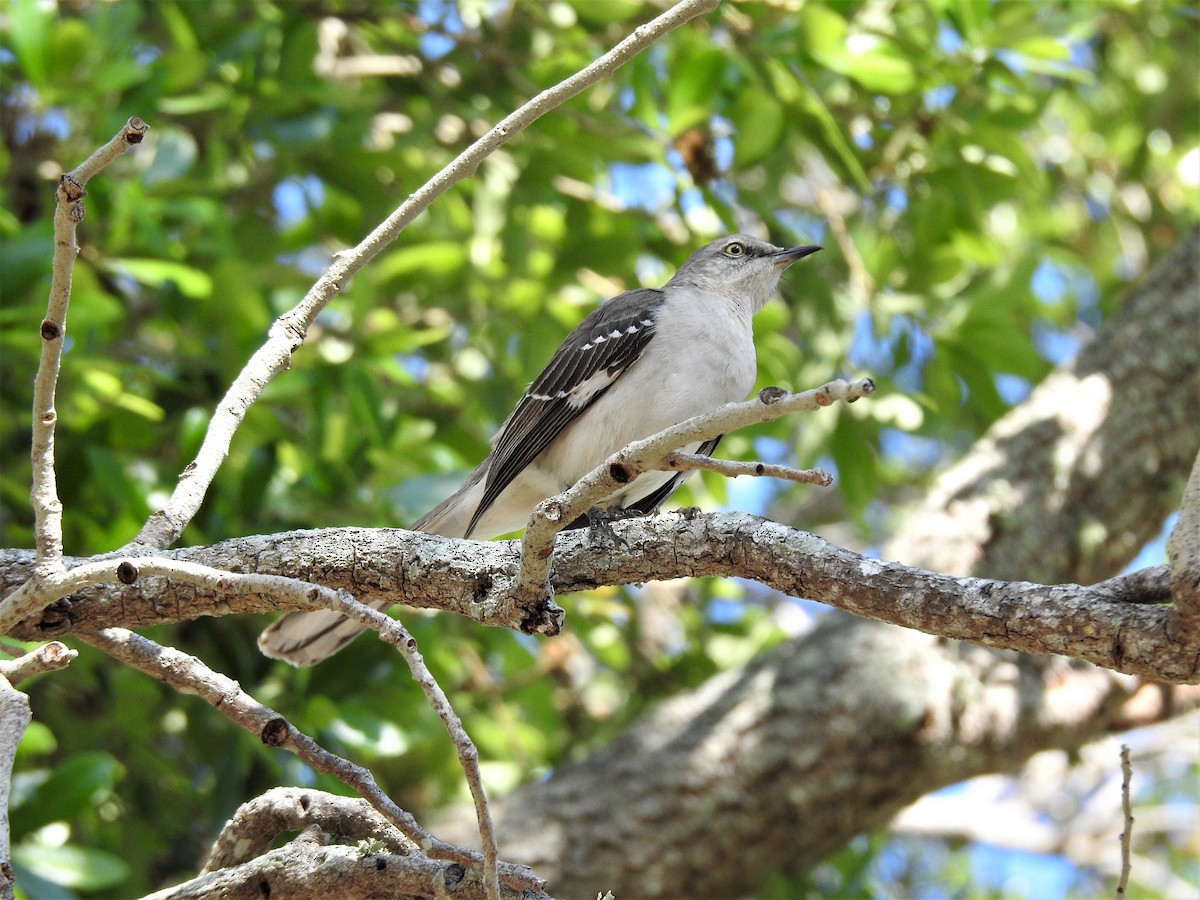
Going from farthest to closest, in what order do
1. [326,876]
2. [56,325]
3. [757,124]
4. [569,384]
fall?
[757,124] < [569,384] < [326,876] < [56,325]

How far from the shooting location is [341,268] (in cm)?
265

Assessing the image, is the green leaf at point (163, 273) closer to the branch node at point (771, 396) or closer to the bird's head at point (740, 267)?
the bird's head at point (740, 267)

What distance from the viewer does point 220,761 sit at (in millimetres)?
4926

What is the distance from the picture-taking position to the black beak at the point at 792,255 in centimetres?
528

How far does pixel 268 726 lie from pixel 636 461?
34.8 inches

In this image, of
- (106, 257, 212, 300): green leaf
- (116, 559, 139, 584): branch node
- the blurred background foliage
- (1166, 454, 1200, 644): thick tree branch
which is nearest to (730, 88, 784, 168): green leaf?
the blurred background foliage

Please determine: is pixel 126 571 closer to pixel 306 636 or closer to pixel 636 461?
pixel 636 461

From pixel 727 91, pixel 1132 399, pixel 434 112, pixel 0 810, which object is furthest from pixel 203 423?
pixel 1132 399

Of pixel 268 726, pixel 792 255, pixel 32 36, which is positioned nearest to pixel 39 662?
pixel 268 726

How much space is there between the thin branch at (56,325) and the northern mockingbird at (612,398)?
2.30 metres

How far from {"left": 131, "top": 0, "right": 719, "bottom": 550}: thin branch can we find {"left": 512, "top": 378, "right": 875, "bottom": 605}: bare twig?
701 mm

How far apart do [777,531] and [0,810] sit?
4.86 ft

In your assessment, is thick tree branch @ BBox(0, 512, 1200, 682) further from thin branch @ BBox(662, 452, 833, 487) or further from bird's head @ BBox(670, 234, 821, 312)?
bird's head @ BBox(670, 234, 821, 312)

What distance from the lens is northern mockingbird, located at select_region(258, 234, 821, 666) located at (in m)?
4.57
